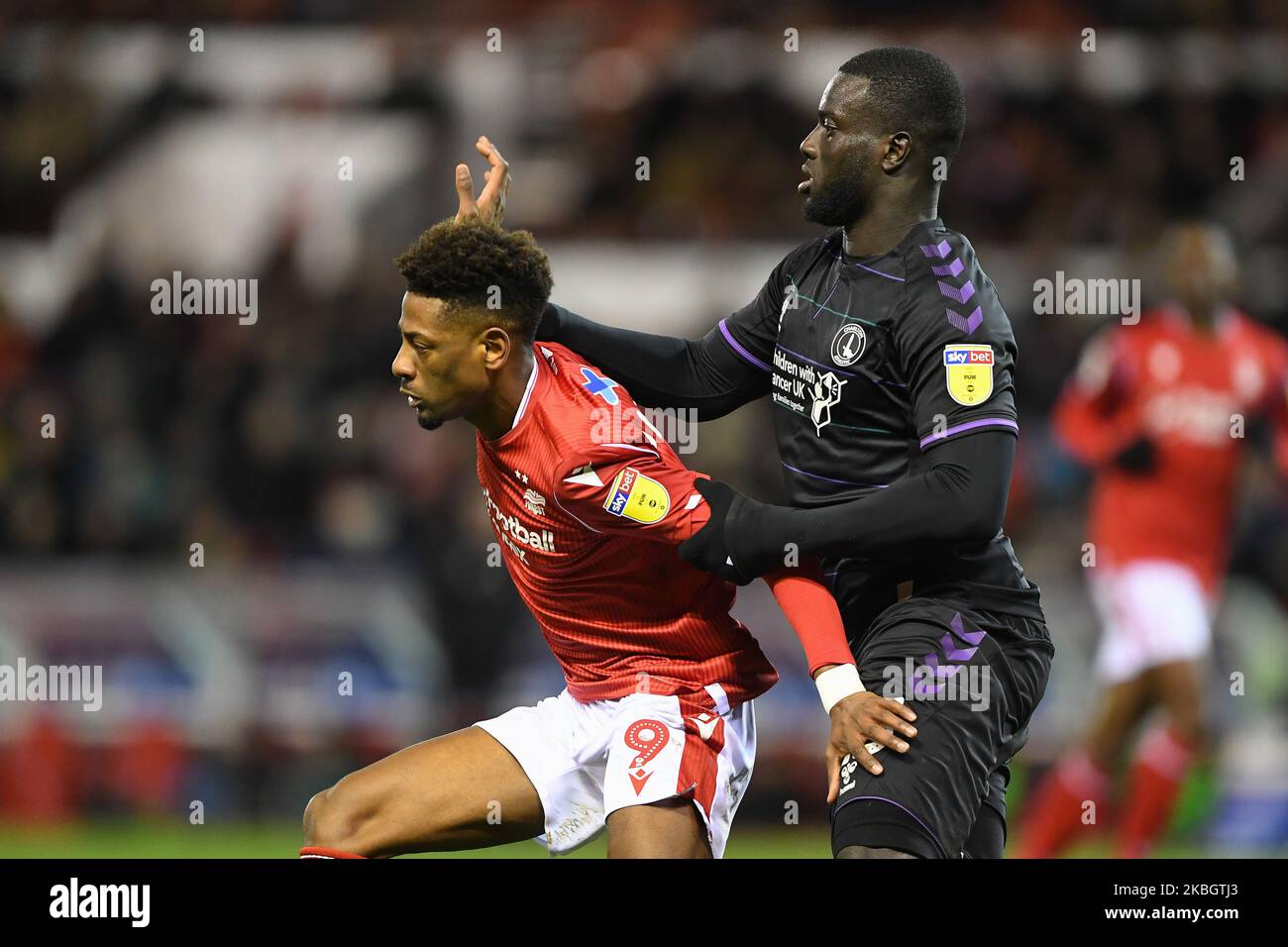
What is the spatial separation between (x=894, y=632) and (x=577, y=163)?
373 inches

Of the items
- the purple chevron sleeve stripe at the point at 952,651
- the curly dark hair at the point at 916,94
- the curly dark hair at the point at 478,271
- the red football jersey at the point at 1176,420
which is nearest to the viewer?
the purple chevron sleeve stripe at the point at 952,651

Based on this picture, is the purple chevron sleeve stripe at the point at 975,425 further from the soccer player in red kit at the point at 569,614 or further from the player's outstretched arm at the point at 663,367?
the player's outstretched arm at the point at 663,367

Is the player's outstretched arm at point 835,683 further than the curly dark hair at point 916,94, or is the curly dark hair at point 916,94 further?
the curly dark hair at point 916,94

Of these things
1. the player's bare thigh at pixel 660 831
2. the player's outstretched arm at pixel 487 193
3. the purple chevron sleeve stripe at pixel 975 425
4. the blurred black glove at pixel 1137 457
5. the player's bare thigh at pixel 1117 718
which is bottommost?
the player's bare thigh at pixel 1117 718

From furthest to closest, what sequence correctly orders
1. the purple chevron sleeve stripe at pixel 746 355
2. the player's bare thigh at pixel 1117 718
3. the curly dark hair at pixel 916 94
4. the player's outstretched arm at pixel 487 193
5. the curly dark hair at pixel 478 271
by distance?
the player's bare thigh at pixel 1117 718 < the purple chevron sleeve stripe at pixel 746 355 < the player's outstretched arm at pixel 487 193 < the curly dark hair at pixel 478 271 < the curly dark hair at pixel 916 94

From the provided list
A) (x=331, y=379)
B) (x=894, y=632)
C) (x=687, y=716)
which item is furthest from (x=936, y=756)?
(x=331, y=379)

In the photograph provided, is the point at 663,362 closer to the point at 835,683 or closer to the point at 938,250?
the point at 938,250

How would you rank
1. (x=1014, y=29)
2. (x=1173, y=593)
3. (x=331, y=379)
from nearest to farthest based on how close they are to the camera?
1. (x=1173, y=593)
2. (x=331, y=379)
3. (x=1014, y=29)

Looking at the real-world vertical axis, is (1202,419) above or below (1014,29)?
below

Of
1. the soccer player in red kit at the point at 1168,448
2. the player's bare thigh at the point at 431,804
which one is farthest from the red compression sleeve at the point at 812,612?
the soccer player in red kit at the point at 1168,448

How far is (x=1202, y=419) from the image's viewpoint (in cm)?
784

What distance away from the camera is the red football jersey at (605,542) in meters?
4.11

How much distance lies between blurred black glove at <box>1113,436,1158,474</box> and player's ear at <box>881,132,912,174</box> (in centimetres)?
415
